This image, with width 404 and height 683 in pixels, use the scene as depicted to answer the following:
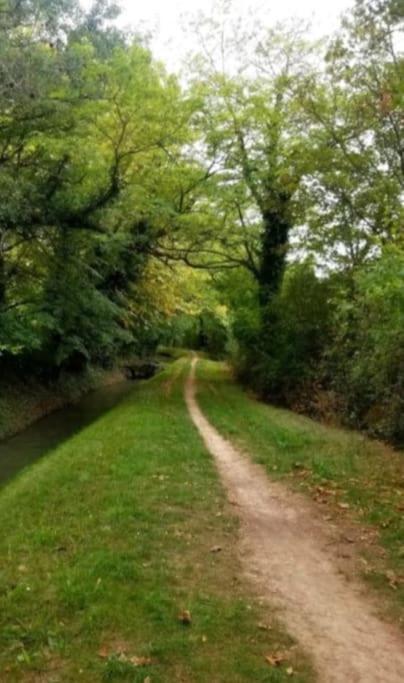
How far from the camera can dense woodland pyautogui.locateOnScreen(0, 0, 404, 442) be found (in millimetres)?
13953

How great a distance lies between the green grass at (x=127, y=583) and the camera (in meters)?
5.01

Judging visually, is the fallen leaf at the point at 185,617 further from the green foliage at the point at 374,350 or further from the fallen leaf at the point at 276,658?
the green foliage at the point at 374,350

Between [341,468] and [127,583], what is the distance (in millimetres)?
6214

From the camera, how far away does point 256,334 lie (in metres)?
24.6

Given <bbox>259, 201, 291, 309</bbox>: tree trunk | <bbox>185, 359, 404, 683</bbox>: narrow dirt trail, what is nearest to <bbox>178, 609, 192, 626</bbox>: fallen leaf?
<bbox>185, 359, 404, 683</bbox>: narrow dirt trail

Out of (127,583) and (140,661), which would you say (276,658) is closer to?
(140,661)

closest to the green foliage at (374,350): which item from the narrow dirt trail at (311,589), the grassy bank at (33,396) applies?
the narrow dirt trail at (311,589)

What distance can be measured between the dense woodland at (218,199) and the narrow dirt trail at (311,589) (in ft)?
13.6

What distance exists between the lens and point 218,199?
2592cm

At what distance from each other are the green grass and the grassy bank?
902 centimetres

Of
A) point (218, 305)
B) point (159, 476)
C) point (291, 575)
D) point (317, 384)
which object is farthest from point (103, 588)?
point (218, 305)

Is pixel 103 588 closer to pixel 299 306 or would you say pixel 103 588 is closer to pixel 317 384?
pixel 317 384

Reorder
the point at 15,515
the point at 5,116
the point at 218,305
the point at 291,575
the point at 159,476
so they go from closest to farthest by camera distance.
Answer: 1. the point at 291,575
2. the point at 15,515
3. the point at 159,476
4. the point at 5,116
5. the point at 218,305

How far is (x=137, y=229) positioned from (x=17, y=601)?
2079 cm
